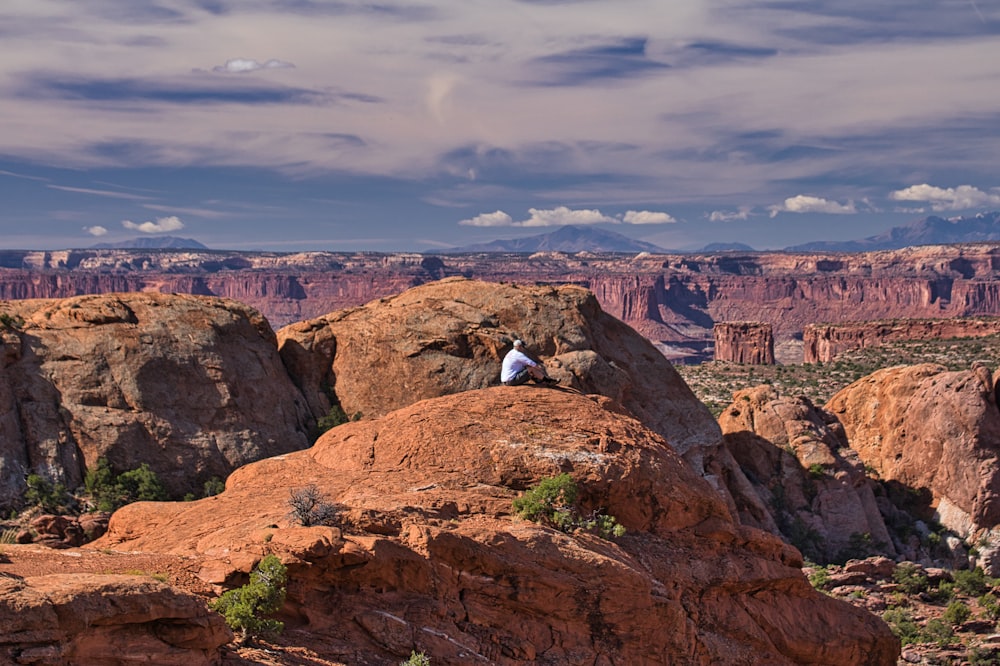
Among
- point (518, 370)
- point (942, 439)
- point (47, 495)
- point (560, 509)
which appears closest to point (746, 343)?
point (942, 439)

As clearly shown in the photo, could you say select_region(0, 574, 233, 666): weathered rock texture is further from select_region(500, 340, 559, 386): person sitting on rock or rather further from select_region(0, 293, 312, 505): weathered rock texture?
select_region(0, 293, 312, 505): weathered rock texture

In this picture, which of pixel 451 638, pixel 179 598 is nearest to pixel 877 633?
pixel 451 638

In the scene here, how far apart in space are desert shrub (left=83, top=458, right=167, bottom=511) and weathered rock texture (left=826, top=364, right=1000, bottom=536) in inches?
1351

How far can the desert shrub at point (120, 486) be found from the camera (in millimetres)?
25203

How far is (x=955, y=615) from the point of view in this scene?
3269 centimetres

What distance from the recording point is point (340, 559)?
14.6 m

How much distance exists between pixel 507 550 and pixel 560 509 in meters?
2.10

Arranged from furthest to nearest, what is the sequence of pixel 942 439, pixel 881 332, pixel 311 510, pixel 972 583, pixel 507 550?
pixel 881 332 < pixel 942 439 < pixel 972 583 < pixel 507 550 < pixel 311 510

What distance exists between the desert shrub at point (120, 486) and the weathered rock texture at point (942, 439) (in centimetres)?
3432

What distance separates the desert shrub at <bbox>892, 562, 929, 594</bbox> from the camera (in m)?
35.3

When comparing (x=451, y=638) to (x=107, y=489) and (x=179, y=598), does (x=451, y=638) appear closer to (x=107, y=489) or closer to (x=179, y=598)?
(x=179, y=598)

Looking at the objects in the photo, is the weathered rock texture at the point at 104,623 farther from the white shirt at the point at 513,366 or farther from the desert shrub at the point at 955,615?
the desert shrub at the point at 955,615

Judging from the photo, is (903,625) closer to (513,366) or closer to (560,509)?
(513,366)

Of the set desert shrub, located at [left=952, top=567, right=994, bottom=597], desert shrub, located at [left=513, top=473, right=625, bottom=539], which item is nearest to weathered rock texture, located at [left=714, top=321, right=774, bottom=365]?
desert shrub, located at [left=952, top=567, right=994, bottom=597]
